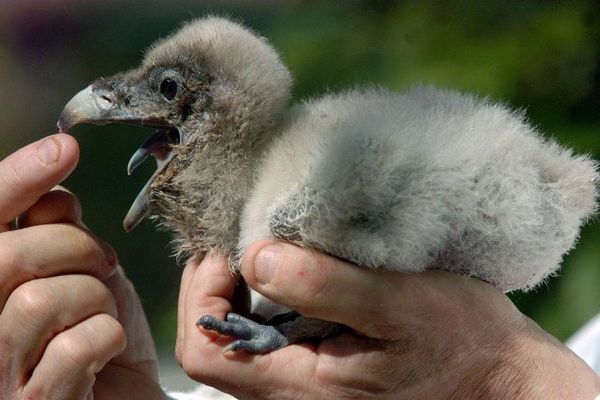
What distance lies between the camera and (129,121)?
138cm

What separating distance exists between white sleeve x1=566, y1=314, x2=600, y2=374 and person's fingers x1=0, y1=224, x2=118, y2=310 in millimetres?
1197

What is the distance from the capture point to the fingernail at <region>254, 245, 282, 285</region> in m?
1.12

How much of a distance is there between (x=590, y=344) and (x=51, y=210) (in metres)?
1.33

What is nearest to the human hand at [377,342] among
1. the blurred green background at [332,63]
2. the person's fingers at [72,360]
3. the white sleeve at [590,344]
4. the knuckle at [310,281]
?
the knuckle at [310,281]

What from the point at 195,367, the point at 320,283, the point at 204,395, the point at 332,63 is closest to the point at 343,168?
the point at 320,283

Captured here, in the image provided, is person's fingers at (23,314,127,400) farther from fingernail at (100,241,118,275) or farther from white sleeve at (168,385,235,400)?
white sleeve at (168,385,235,400)

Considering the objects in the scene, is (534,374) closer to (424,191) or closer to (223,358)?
(424,191)

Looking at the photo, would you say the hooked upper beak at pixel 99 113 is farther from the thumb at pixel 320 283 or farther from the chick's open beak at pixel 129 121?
the thumb at pixel 320 283

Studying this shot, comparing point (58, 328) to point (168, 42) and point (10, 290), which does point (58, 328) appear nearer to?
point (10, 290)

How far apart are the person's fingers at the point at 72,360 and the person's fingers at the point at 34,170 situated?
0.22 meters

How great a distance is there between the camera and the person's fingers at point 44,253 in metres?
1.26

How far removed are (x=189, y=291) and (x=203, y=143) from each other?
24 centimetres

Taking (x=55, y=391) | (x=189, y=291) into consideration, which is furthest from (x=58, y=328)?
(x=189, y=291)

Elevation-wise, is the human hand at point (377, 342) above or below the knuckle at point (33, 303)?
above
